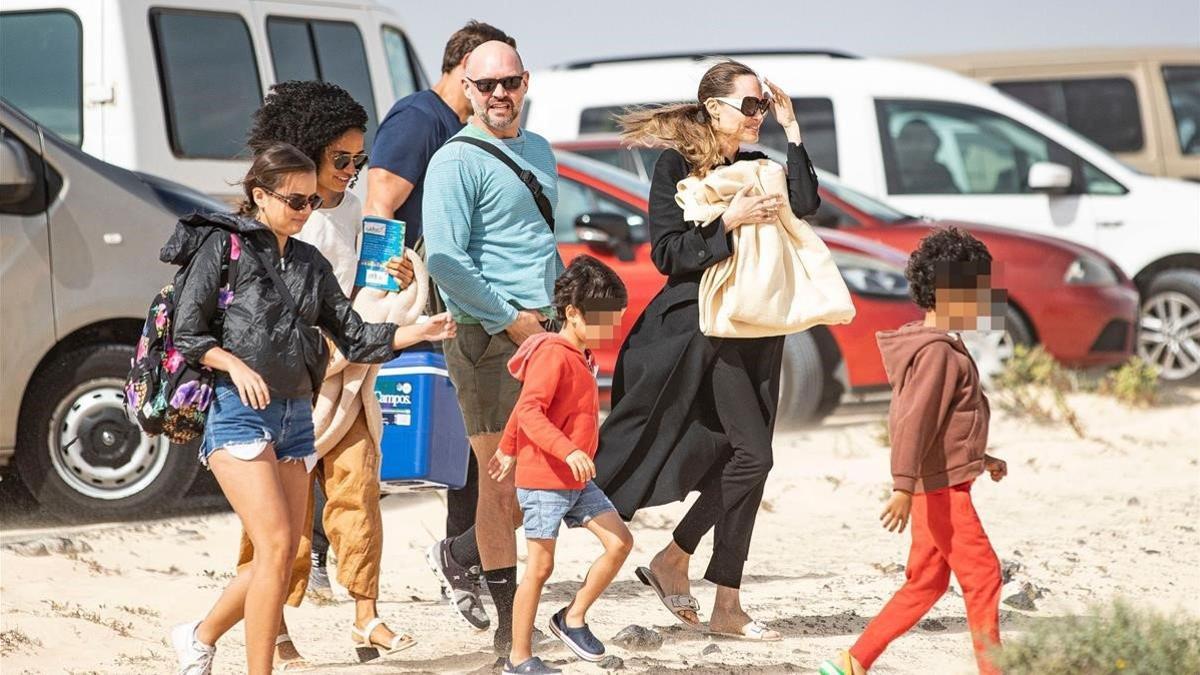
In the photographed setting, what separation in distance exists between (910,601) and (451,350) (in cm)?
159

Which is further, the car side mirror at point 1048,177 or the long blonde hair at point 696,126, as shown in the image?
the car side mirror at point 1048,177

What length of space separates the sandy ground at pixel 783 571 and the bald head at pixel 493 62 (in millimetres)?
1759

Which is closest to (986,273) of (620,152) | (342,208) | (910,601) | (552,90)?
(910,601)

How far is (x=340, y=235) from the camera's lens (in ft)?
19.6

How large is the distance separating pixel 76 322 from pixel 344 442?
282cm

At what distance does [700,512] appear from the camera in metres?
6.21

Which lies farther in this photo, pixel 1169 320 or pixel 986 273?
pixel 1169 320

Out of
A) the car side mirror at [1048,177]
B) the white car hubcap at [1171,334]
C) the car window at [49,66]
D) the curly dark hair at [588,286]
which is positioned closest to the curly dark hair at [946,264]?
the curly dark hair at [588,286]

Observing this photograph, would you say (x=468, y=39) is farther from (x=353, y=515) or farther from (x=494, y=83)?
(x=353, y=515)

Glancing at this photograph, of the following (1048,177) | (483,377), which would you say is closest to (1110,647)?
(483,377)

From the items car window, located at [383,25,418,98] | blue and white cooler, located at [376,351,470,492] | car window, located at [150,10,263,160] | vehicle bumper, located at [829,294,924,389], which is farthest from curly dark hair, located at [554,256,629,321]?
car window, located at [383,25,418,98]

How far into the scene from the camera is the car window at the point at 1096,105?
15.1 metres

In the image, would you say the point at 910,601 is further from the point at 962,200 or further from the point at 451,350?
the point at 962,200

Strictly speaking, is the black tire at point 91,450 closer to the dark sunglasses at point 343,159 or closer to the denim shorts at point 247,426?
the dark sunglasses at point 343,159
